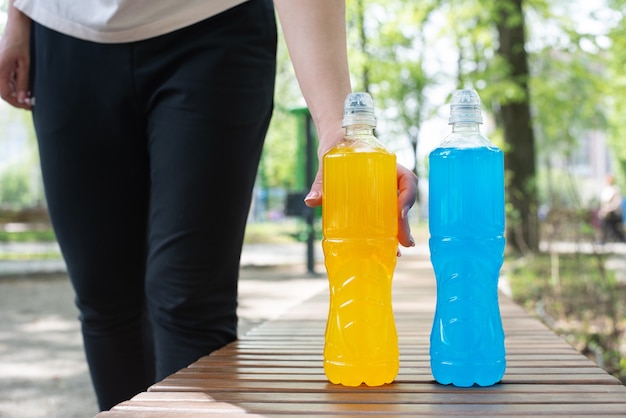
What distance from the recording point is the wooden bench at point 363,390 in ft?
4.20

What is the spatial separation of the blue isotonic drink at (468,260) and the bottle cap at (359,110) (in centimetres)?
16

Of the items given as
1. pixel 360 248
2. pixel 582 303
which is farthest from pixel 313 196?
pixel 582 303

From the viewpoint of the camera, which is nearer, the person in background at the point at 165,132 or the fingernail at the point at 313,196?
the fingernail at the point at 313,196

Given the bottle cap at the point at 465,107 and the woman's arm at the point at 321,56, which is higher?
the woman's arm at the point at 321,56

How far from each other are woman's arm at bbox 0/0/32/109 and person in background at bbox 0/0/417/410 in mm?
42

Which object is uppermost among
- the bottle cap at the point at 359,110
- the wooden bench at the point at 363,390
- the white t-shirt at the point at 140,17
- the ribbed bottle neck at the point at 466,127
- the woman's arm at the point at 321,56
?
the white t-shirt at the point at 140,17

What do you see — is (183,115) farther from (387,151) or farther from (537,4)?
(537,4)

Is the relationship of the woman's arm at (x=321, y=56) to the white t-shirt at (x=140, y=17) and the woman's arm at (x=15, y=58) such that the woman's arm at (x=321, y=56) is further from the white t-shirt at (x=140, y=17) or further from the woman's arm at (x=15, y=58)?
the woman's arm at (x=15, y=58)

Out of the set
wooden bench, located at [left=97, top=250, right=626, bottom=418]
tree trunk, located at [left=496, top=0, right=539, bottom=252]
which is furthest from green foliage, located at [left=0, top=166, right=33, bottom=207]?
wooden bench, located at [left=97, top=250, right=626, bottom=418]

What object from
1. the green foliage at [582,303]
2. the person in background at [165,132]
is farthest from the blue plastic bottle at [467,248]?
the green foliage at [582,303]

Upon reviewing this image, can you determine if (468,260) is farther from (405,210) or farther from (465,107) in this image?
(465,107)

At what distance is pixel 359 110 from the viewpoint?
145 cm

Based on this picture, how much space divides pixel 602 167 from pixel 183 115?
58.8m

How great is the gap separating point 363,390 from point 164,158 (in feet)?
2.45
